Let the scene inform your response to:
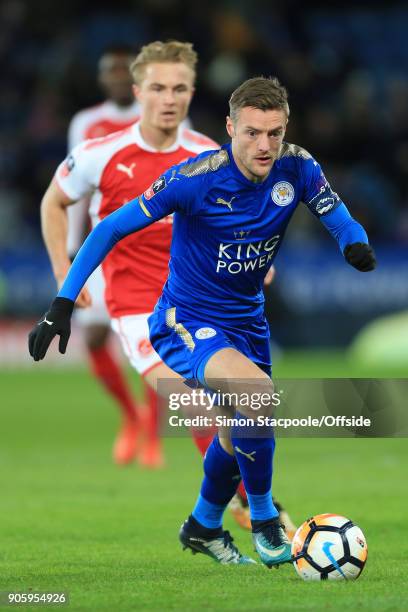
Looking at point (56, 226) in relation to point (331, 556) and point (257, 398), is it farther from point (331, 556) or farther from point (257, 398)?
point (331, 556)

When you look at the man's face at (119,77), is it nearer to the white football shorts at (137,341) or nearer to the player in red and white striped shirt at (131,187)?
the player in red and white striped shirt at (131,187)

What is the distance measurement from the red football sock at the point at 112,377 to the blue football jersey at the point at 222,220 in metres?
4.16

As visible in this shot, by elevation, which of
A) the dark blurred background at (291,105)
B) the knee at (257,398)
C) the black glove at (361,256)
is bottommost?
the knee at (257,398)

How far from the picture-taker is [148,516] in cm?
729

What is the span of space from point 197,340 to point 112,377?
4.30 metres

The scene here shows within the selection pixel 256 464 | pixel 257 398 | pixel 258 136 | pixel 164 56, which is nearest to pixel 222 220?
pixel 258 136

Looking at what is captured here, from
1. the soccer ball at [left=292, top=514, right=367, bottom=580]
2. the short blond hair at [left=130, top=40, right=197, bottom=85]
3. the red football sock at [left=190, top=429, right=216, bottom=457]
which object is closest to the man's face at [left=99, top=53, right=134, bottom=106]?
the short blond hair at [left=130, top=40, right=197, bottom=85]

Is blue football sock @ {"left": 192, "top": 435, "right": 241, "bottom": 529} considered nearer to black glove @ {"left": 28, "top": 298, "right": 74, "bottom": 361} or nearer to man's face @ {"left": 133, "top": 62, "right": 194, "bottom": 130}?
black glove @ {"left": 28, "top": 298, "right": 74, "bottom": 361}

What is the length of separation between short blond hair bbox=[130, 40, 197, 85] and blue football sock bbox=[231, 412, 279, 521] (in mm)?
2292

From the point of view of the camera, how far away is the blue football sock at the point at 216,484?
5727mm

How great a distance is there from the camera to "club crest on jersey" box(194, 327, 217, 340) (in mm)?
5582

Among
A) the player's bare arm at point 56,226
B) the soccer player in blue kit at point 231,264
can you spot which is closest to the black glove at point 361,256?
the soccer player in blue kit at point 231,264

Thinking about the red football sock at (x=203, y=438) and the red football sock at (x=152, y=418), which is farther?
the red football sock at (x=152, y=418)

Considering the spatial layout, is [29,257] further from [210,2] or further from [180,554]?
[180,554]
